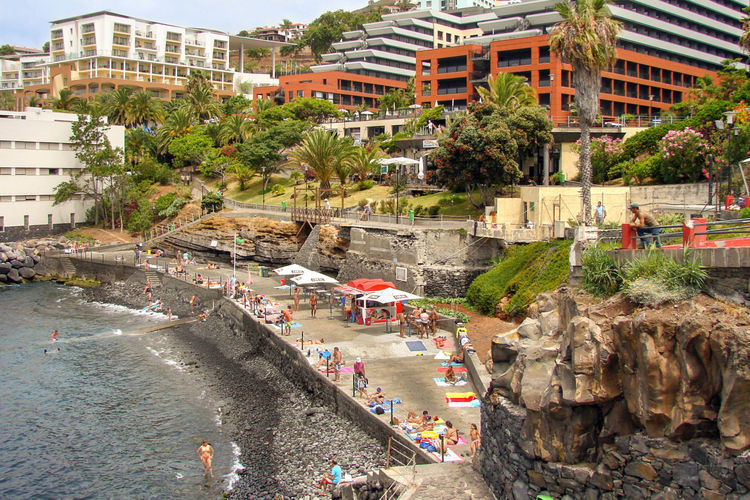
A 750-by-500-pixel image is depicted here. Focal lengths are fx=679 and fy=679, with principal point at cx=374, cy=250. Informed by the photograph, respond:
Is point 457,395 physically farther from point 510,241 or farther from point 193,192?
point 193,192

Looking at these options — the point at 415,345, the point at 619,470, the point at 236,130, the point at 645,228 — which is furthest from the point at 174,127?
the point at 619,470

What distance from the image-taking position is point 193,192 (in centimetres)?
7019

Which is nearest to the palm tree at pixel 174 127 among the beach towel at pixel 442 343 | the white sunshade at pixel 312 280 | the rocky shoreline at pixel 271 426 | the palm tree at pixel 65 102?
the palm tree at pixel 65 102

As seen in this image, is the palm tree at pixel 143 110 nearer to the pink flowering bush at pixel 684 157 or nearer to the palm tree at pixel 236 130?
the palm tree at pixel 236 130

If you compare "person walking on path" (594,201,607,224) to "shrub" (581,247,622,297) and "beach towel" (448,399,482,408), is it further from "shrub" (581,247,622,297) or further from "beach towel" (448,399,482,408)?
"shrub" (581,247,622,297)

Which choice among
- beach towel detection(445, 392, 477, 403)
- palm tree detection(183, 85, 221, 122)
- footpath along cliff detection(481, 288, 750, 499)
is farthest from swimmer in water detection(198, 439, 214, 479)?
palm tree detection(183, 85, 221, 122)

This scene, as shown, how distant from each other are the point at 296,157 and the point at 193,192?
20.4 meters

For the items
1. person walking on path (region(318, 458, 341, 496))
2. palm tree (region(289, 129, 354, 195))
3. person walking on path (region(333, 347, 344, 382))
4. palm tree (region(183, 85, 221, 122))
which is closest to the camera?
person walking on path (region(318, 458, 341, 496))

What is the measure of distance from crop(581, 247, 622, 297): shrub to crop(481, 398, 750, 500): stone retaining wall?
9.31 ft

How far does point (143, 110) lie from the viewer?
83188 mm

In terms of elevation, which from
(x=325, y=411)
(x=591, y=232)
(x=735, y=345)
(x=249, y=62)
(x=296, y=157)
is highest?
(x=249, y=62)

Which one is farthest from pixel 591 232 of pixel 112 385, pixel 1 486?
pixel 112 385

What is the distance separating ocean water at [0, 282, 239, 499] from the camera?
19.9 meters

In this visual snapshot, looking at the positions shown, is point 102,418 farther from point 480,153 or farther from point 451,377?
point 480,153
